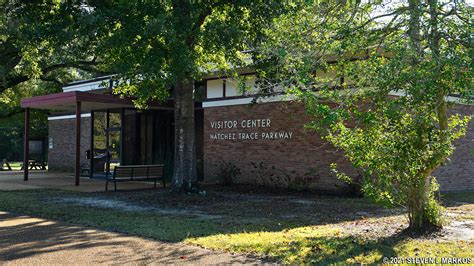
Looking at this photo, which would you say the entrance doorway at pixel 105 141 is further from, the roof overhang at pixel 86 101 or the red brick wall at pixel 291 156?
the red brick wall at pixel 291 156

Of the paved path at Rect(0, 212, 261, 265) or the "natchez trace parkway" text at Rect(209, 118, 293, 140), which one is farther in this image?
the "natchez trace parkway" text at Rect(209, 118, 293, 140)

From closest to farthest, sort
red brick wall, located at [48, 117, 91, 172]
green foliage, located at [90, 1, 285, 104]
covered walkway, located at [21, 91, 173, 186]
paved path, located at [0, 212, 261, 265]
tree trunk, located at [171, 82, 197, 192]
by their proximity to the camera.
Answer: paved path, located at [0, 212, 261, 265], green foliage, located at [90, 1, 285, 104], tree trunk, located at [171, 82, 197, 192], covered walkway, located at [21, 91, 173, 186], red brick wall, located at [48, 117, 91, 172]

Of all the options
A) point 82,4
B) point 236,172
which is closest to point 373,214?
point 236,172

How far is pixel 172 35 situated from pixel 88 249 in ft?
18.5

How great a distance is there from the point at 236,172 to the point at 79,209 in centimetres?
733

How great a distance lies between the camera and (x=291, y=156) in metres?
16.4

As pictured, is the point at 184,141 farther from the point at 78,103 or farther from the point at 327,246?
the point at 327,246

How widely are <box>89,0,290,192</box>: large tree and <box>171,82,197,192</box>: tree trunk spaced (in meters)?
0.15

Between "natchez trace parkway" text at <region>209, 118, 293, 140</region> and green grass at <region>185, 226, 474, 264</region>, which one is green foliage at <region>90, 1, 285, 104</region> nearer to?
"natchez trace parkway" text at <region>209, 118, 293, 140</region>

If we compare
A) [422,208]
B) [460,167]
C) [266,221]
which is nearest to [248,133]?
[460,167]

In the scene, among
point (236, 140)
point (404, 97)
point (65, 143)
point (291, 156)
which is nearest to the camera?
point (404, 97)

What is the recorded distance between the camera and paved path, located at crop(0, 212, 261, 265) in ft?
21.8

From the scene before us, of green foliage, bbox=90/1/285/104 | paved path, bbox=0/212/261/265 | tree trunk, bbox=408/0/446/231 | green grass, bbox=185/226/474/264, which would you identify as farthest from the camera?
green foliage, bbox=90/1/285/104

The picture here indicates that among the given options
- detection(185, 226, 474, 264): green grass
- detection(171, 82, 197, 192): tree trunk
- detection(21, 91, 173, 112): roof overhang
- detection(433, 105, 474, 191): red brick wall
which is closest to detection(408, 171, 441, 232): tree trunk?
detection(185, 226, 474, 264): green grass
